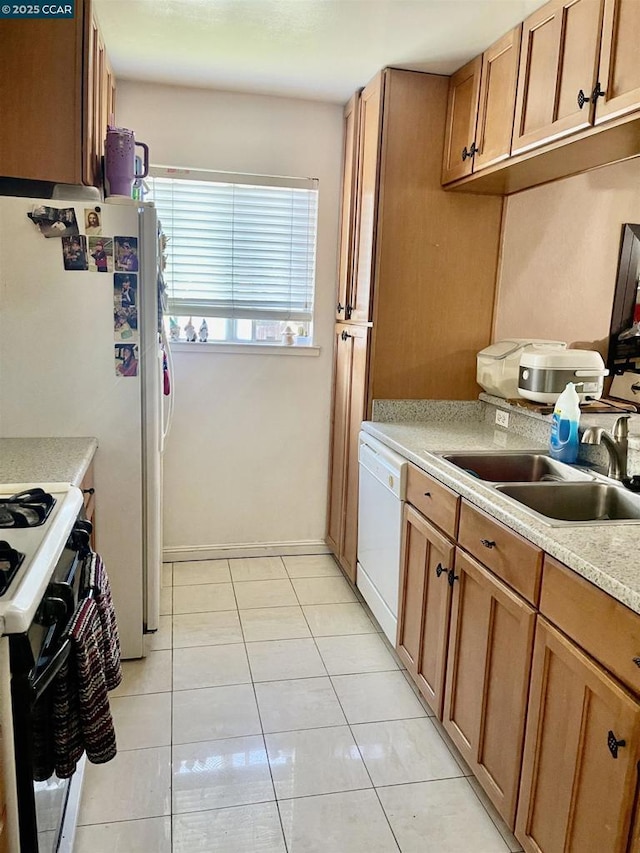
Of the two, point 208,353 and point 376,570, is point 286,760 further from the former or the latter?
point 208,353

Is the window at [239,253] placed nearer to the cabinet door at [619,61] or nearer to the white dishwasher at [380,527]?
the white dishwasher at [380,527]

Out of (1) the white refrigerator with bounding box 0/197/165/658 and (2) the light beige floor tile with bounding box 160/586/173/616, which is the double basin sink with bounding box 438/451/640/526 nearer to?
(1) the white refrigerator with bounding box 0/197/165/658

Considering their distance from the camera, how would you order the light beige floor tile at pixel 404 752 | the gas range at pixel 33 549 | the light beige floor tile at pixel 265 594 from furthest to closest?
the light beige floor tile at pixel 265 594 → the light beige floor tile at pixel 404 752 → the gas range at pixel 33 549

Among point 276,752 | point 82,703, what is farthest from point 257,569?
point 82,703

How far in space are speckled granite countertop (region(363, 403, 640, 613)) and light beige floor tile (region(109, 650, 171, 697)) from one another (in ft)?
4.07

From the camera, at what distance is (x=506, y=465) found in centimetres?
235

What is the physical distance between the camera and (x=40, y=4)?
6.66 feet

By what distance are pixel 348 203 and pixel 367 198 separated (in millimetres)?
338

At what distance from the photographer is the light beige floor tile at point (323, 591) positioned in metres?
3.10

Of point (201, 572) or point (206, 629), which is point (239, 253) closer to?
point (201, 572)

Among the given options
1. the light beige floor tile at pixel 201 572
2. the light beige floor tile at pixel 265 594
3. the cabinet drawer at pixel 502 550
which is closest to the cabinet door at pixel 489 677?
the cabinet drawer at pixel 502 550

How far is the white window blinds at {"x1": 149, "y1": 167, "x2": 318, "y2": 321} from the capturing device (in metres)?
3.18

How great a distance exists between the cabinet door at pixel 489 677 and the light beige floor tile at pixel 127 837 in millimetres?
878

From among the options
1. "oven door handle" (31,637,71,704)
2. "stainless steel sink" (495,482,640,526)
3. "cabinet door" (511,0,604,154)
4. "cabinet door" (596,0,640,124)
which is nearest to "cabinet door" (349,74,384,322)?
"cabinet door" (511,0,604,154)
